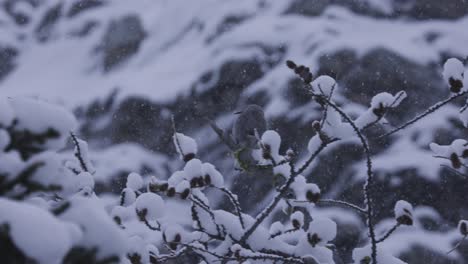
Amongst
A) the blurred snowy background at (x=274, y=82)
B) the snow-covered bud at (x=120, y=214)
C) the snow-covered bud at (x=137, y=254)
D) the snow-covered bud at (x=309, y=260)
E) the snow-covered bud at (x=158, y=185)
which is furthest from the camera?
the blurred snowy background at (x=274, y=82)

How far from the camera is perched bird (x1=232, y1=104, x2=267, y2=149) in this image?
240 cm

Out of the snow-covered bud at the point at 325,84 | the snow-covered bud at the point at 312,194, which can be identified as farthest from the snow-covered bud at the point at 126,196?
the snow-covered bud at the point at 325,84

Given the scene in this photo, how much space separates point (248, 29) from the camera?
10.8 meters

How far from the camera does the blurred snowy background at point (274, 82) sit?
7.27 meters

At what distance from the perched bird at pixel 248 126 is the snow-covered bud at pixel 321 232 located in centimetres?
63

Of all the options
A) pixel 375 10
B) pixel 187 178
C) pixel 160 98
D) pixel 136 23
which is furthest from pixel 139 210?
pixel 136 23

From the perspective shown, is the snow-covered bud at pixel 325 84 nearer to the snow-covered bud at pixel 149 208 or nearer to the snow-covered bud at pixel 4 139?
the snow-covered bud at pixel 149 208

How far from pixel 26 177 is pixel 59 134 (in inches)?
4.1

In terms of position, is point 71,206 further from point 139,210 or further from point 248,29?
point 248,29

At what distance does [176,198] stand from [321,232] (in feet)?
2.58

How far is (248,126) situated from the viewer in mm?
2484

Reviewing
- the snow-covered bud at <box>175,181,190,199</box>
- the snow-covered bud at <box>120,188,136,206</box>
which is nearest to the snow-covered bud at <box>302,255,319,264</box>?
the snow-covered bud at <box>175,181,190,199</box>

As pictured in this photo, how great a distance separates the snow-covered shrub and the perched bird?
0.16ft

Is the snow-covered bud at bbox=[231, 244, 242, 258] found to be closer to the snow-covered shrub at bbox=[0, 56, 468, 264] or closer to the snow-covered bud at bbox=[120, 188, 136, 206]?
the snow-covered shrub at bbox=[0, 56, 468, 264]
